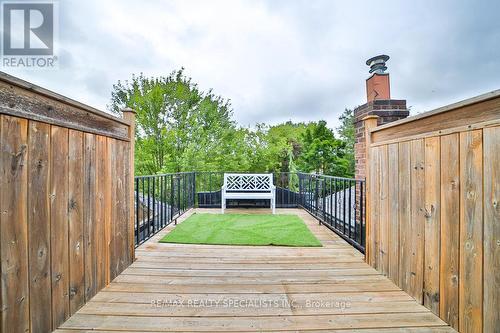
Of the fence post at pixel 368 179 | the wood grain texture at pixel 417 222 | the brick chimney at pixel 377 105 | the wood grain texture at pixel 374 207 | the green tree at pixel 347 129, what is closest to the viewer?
the wood grain texture at pixel 417 222

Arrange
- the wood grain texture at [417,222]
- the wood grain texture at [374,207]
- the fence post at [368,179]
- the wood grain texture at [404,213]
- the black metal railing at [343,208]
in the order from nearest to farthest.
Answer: the wood grain texture at [417,222] < the wood grain texture at [404,213] < the wood grain texture at [374,207] < the fence post at [368,179] < the black metal railing at [343,208]

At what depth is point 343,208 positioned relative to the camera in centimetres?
287

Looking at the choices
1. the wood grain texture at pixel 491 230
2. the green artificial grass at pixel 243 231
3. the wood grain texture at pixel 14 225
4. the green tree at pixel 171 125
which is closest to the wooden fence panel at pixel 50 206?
the wood grain texture at pixel 14 225

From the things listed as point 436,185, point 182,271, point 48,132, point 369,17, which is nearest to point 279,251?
point 182,271

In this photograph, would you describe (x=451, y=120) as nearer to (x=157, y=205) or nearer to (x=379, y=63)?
(x=379, y=63)

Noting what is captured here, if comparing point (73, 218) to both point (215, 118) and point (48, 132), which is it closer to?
point (48, 132)

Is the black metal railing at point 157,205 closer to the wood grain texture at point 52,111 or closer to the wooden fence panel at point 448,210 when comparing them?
the wood grain texture at point 52,111

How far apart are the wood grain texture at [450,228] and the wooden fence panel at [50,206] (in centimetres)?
213

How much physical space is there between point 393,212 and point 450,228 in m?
0.49

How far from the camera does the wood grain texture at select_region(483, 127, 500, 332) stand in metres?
1.01

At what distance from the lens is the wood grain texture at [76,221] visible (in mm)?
1343

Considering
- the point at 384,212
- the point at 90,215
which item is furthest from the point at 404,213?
the point at 90,215

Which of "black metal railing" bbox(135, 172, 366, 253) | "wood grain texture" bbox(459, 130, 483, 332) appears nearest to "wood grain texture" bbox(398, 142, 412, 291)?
"wood grain texture" bbox(459, 130, 483, 332)

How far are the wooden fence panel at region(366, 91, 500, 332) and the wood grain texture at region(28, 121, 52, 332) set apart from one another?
6.99 feet
